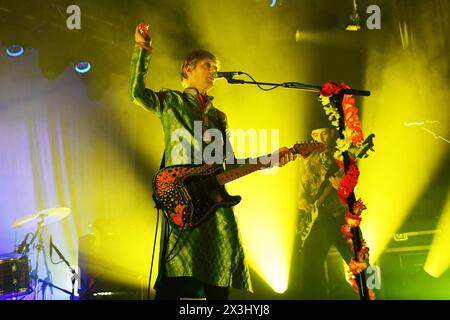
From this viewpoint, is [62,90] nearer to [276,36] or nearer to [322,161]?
[276,36]

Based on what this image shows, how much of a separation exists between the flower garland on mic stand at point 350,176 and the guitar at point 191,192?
2.31ft

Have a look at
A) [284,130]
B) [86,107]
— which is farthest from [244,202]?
[86,107]

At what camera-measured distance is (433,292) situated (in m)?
5.11

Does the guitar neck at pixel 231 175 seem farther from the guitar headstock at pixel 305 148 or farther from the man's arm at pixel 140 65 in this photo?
the man's arm at pixel 140 65

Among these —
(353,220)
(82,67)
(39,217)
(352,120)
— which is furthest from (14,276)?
(352,120)

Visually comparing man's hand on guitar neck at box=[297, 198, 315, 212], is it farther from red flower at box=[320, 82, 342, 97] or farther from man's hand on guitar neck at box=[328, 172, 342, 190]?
red flower at box=[320, 82, 342, 97]

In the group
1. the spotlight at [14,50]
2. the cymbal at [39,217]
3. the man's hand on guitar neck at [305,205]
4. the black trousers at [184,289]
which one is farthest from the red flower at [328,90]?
the spotlight at [14,50]

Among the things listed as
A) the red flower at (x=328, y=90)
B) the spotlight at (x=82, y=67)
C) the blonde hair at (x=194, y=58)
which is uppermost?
the spotlight at (x=82, y=67)

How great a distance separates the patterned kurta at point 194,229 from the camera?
2875 mm

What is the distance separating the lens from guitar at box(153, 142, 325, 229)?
290 centimetres

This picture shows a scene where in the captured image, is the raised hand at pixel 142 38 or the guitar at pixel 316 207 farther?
the guitar at pixel 316 207

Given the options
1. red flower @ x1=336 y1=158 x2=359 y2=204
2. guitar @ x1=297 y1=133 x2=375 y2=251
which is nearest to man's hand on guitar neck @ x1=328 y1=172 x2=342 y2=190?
guitar @ x1=297 y1=133 x2=375 y2=251

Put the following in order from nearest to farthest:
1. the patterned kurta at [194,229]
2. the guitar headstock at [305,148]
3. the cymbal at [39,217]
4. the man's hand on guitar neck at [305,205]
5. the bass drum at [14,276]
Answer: the patterned kurta at [194,229], the guitar headstock at [305,148], the man's hand on guitar neck at [305,205], the bass drum at [14,276], the cymbal at [39,217]

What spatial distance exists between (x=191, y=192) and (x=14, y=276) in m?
3.72
